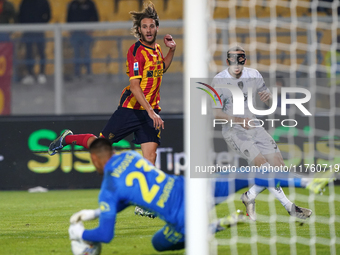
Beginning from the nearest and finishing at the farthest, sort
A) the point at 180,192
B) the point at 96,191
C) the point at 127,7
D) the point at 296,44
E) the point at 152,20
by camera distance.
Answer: the point at 180,192 < the point at 152,20 < the point at 296,44 < the point at 96,191 < the point at 127,7

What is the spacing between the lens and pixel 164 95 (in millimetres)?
10594

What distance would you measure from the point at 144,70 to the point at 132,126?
0.63m

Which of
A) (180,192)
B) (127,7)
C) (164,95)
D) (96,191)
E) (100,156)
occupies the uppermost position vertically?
(127,7)

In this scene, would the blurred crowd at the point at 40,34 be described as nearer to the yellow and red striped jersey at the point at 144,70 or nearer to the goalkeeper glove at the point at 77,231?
the yellow and red striped jersey at the point at 144,70

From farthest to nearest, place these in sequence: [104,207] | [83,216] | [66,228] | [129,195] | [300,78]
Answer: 1. [300,78]
2. [66,228]
3. [83,216]
4. [129,195]
5. [104,207]

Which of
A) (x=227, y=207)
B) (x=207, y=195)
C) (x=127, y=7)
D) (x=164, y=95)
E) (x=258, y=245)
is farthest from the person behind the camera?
(x=127, y=7)

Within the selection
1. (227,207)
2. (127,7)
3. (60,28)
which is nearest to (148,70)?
(227,207)

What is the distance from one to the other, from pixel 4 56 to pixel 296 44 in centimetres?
526

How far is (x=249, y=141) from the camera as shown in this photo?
5.77 m

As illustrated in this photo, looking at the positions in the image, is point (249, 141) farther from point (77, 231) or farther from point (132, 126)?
point (77, 231)

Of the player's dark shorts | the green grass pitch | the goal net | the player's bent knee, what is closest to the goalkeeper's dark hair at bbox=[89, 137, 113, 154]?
the player's bent knee

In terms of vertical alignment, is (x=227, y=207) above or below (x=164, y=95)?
below

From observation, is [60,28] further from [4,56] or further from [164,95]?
[164,95]

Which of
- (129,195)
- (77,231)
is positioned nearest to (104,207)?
(129,195)
